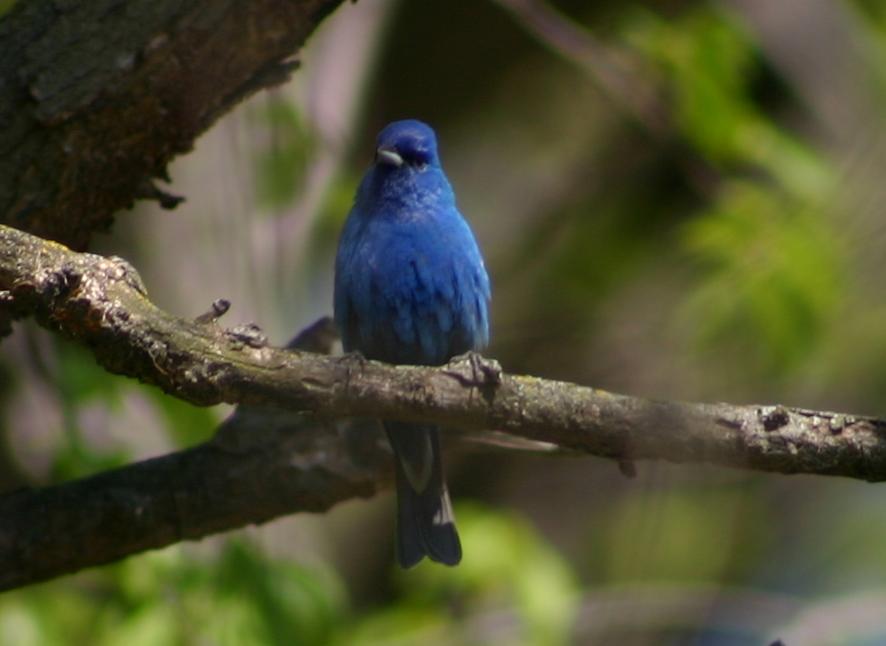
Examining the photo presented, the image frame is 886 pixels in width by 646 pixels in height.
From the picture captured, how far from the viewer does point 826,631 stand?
641 centimetres

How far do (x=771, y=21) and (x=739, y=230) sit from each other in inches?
91.4

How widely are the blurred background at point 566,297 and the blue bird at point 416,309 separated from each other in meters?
0.44

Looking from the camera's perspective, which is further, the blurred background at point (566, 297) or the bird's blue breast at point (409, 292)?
the blurred background at point (566, 297)

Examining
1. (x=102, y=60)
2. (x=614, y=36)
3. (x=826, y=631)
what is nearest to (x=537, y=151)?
(x=614, y=36)

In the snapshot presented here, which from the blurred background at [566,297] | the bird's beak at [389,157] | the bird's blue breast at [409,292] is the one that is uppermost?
the bird's beak at [389,157]

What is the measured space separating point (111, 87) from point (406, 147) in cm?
159

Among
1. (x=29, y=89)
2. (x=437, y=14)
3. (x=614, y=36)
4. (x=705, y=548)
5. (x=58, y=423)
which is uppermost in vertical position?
(x=29, y=89)

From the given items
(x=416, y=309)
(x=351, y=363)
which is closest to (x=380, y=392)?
(x=351, y=363)

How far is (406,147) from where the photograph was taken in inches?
210

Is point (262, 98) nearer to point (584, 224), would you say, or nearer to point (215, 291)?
point (215, 291)

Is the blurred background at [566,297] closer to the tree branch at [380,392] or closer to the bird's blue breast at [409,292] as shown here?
the bird's blue breast at [409,292]

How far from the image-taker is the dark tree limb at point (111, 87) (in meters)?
3.89

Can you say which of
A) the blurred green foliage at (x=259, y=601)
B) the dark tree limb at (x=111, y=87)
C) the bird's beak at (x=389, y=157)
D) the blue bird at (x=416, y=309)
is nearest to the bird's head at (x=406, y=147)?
the bird's beak at (x=389, y=157)

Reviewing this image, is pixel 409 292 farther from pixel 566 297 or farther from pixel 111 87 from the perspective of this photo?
pixel 566 297
